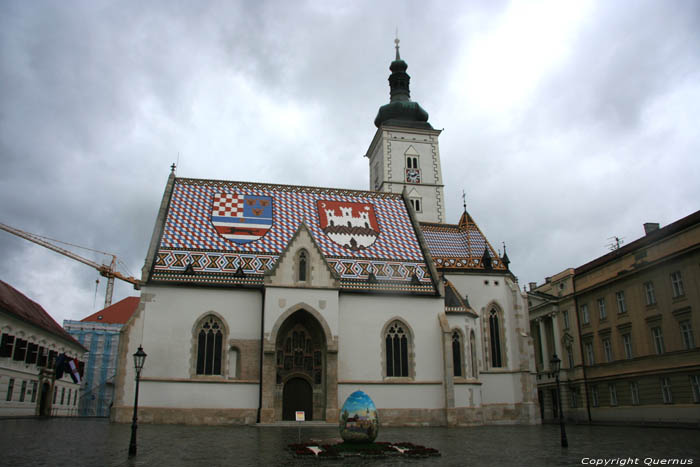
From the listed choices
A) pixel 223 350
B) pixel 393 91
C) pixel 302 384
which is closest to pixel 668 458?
pixel 302 384

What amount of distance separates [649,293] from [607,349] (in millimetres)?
6334

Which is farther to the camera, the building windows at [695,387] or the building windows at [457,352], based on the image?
the building windows at [457,352]

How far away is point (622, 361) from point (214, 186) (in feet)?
96.4

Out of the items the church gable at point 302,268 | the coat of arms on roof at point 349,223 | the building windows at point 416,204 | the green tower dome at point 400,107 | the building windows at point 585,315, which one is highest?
the green tower dome at point 400,107

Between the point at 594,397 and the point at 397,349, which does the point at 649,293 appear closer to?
the point at 594,397

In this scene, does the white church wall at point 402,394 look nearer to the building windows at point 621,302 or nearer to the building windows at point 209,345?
the building windows at point 209,345

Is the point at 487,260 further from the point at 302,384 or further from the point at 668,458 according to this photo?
the point at 668,458

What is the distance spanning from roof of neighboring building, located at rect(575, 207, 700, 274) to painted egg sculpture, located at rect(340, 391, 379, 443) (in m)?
24.0

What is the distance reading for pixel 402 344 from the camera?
105ft

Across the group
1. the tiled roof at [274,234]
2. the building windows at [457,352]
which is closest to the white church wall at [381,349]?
the tiled roof at [274,234]

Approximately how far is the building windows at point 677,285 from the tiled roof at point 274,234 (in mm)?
13695

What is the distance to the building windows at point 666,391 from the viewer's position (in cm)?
3193

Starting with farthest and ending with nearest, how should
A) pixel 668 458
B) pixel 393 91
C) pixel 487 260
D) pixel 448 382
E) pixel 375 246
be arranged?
pixel 393 91 → pixel 487 260 → pixel 375 246 → pixel 448 382 → pixel 668 458

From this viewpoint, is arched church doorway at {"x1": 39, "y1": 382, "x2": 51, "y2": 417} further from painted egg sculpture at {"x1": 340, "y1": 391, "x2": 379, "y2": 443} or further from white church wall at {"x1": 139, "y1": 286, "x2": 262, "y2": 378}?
painted egg sculpture at {"x1": 340, "y1": 391, "x2": 379, "y2": 443}
